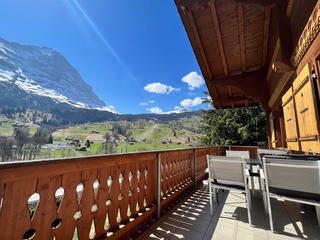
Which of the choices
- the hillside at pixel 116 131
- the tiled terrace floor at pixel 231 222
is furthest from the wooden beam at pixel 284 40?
the hillside at pixel 116 131

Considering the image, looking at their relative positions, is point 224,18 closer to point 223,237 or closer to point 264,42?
point 264,42

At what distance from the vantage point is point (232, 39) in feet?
13.6

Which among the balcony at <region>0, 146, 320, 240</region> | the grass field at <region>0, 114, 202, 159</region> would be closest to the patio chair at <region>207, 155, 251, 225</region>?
the balcony at <region>0, 146, 320, 240</region>

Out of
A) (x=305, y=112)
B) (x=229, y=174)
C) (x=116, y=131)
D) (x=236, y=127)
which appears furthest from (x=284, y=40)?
(x=116, y=131)

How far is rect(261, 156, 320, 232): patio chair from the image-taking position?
1.95 meters

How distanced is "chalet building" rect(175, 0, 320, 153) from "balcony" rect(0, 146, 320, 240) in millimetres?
1490

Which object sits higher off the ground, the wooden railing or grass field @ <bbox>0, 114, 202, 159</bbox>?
grass field @ <bbox>0, 114, 202, 159</bbox>

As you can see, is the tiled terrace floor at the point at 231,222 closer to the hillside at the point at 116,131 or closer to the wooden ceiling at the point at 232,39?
the wooden ceiling at the point at 232,39

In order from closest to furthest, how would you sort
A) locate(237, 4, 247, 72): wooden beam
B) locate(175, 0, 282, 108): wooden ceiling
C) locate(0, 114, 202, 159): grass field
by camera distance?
locate(175, 0, 282, 108): wooden ceiling → locate(237, 4, 247, 72): wooden beam → locate(0, 114, 202, 159): grass field

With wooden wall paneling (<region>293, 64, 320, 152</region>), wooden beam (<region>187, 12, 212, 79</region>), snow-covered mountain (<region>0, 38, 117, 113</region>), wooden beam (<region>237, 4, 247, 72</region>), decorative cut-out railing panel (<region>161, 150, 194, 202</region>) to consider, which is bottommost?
decorative cut-out railing panel (<region>161, 150, 194, 202</region>)

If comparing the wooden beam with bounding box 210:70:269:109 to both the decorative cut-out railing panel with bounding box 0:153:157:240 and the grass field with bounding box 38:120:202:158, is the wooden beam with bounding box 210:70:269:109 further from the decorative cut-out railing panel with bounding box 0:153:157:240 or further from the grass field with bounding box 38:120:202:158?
the grass field with bounding box 38:120:202:158

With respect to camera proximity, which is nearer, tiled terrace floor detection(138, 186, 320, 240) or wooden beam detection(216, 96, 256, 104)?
tiled terrace floor detection(138, 186, 320, 240)

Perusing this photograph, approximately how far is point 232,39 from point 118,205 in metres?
4.19

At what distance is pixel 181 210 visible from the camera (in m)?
3.12
